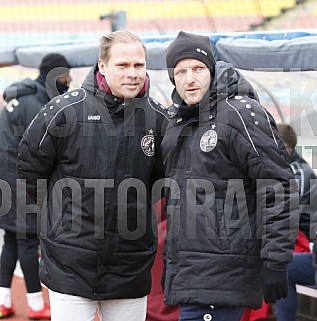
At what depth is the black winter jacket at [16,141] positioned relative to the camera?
5508 millimetres

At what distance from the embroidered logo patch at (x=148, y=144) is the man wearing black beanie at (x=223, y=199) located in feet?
0.89

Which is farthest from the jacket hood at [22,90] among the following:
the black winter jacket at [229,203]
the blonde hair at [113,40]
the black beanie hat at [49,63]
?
the black winter jacket at [229,203]

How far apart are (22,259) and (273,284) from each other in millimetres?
2994

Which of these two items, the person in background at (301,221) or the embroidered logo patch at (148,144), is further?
the person in background at (301,221)

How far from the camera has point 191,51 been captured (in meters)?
3.13

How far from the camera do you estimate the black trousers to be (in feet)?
18.2

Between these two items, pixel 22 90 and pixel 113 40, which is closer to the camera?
pixel 113 40

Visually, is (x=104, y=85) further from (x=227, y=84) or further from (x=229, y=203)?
(x=229, y=203)

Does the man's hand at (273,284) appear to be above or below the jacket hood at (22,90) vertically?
below

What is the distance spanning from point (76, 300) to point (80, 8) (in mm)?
13130

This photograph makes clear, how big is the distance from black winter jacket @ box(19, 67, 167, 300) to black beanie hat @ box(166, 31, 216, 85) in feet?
→ 1.08

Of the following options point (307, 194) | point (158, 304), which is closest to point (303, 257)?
point (307, 194)

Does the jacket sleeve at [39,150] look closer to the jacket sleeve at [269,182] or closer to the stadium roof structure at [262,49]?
the jacket sleeve at [269,182]

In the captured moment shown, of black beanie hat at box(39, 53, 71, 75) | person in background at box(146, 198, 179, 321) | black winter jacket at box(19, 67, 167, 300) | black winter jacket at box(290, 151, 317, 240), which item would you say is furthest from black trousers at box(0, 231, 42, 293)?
black winter jacket at box(19, 67, 167, 300)
